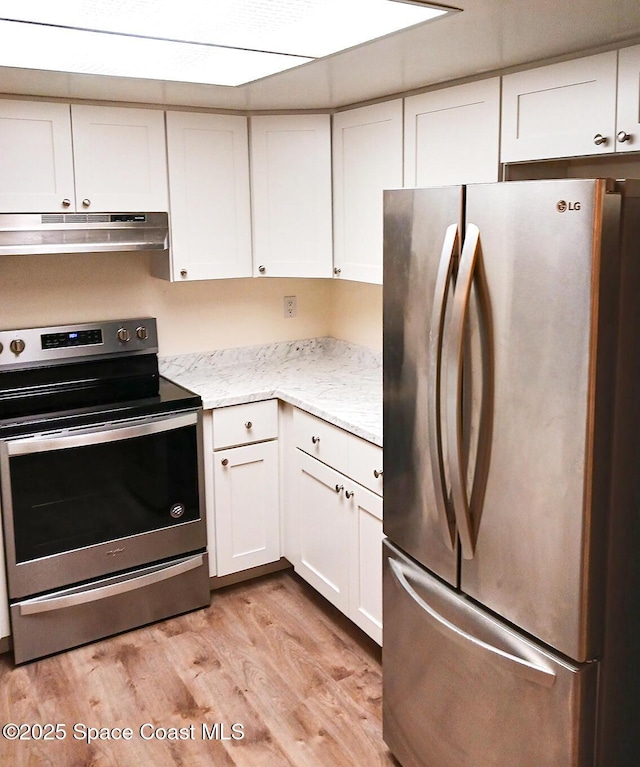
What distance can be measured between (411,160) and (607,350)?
146 cm

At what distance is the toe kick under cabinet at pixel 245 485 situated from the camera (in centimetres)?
313

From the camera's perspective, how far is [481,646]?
182cm

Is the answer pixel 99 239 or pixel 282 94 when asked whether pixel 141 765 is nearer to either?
pixel 99 239

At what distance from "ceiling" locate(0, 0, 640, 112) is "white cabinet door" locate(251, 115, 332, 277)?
0.33ft

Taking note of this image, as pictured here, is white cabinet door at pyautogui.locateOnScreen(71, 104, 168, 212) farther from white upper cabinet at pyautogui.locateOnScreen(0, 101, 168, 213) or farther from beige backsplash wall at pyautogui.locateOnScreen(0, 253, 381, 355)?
beige backsplash wall at pyautogui.locateOnScreen(0, 253, 381, 355)

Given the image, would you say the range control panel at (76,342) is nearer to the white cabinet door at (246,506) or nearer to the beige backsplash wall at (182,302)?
the beige backsplash wall at (182,302)

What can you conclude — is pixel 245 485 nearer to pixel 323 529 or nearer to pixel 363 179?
pixel 323 529

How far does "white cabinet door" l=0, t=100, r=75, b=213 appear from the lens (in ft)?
9.01

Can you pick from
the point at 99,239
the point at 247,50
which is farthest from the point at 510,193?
the point at 99,239

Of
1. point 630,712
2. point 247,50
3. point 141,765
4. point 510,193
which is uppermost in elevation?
point 247,50

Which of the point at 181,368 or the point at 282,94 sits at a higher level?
the point at 282,94

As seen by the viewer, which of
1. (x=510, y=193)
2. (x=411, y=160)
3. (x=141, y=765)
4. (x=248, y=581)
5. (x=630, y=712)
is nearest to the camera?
(x=510, y=193)

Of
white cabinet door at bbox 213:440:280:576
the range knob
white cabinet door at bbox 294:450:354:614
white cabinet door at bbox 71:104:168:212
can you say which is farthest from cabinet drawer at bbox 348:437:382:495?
the range knob

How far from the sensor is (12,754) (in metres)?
2.35
